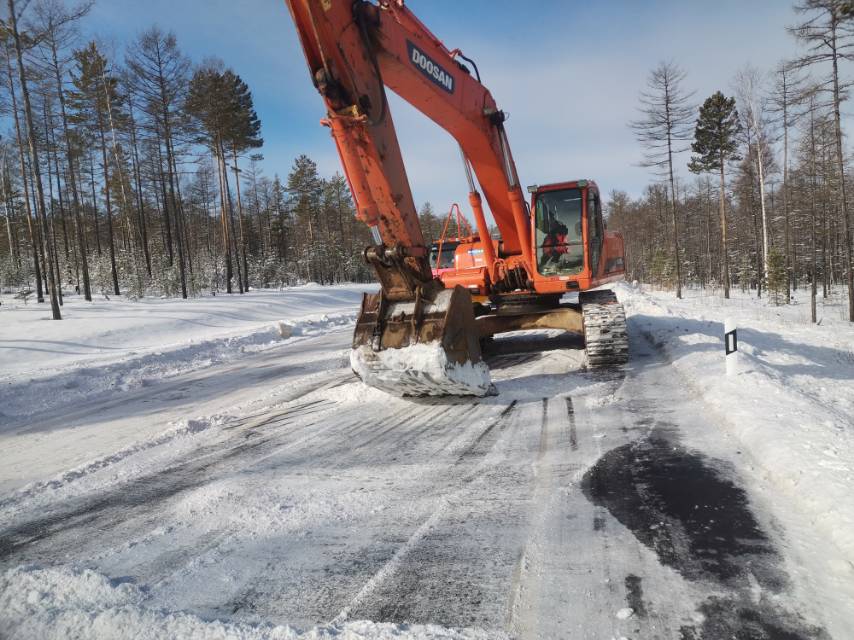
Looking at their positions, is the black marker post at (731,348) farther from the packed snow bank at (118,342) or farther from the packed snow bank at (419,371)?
the packed snow bank at (118,342)

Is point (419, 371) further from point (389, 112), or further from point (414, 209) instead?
point (389, 112)

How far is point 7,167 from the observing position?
116ft

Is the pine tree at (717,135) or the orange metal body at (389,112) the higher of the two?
the pine tree at (717,135)

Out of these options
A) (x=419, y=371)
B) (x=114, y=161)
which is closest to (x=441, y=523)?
(x=419, y=371)

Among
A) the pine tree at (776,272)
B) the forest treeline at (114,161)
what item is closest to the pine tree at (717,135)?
the pine tree at (776,272)

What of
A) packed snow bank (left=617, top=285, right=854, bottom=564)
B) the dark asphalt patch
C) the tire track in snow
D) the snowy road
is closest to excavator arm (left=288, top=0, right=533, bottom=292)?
the snowy road

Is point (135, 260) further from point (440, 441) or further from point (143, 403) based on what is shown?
point (440, 441)

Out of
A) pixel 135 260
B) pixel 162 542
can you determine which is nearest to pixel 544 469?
pixel 162 542

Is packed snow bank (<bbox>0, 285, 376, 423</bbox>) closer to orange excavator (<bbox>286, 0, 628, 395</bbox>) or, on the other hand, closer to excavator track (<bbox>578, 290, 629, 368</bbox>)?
orange excavator (<bbox>286, 0, 628, 395</bbox>)

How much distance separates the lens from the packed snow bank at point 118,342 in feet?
26.5

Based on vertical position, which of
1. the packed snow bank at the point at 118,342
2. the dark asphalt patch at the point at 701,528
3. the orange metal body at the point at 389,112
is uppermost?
the orange metal body at the point at 389,112

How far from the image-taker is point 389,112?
5273 millimetres

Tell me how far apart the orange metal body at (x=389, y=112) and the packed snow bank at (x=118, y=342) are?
588 centimetres

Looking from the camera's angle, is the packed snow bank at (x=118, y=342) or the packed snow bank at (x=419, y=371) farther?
the packed snow bank at (x=118, y=342)
